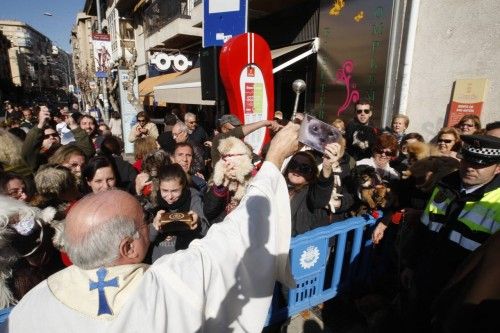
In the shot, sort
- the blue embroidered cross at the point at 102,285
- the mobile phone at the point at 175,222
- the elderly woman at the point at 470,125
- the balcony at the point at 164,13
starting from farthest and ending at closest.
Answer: the balcony at the point at 164,13 < the elderly woman at the point at 470,125 < the mobile phone at the point at 175,222 < the blue embroidered cross at the point at 102,285

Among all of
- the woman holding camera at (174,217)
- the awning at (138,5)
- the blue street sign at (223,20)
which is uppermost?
the awning at (138,5)

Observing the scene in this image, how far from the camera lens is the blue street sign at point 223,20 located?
3.83 meters

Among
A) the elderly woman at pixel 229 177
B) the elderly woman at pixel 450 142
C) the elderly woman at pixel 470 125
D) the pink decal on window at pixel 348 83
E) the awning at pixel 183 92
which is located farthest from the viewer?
the awning at pixel 183 92

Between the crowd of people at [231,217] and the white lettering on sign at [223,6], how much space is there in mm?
1792

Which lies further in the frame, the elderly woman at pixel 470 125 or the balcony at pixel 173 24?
the balcony at pixel 173 24

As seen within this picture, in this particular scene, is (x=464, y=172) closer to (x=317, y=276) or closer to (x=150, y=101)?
(x=317, y=276)

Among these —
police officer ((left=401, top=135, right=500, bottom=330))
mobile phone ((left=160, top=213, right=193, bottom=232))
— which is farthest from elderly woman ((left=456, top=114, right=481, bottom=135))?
mobile phone ((left=160, top=213, right=193, bottom=232))

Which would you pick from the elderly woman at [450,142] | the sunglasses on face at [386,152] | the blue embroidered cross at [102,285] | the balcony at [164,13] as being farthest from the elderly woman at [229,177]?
the balcony at [164,13]

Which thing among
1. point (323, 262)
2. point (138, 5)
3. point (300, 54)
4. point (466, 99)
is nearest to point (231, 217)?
point (323, 262)

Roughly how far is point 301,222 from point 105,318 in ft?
5.29

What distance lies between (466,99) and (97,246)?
16.3ft

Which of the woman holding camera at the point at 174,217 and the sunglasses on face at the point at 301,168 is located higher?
the sunglasses on face at the point at 301,168

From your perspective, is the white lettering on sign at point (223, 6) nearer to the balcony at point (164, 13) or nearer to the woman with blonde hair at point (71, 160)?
the woman with blonde hair at point (71, 160)

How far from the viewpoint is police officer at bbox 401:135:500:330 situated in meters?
1.83
